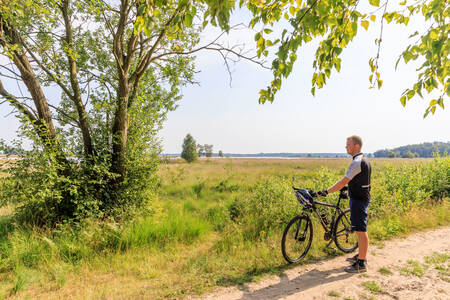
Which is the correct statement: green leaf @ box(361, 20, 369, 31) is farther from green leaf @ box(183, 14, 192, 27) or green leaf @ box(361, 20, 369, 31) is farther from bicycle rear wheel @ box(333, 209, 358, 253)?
bicycle rear wheel @ box(333, 209, 358, 253)

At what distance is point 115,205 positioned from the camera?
252 inches

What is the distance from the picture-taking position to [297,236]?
4.70 meters

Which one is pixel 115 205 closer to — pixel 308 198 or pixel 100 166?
pixel 100 166

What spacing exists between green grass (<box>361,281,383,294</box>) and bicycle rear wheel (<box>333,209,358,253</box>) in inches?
49.6

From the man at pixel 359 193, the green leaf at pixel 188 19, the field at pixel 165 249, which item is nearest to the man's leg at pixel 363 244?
the man at pixel 359 193

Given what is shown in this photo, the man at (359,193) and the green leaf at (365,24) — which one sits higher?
the green leaf at (365,24)

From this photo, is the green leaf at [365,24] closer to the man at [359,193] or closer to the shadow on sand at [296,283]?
the man at [359,193]

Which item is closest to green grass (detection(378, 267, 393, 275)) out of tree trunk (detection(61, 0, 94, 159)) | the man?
the man

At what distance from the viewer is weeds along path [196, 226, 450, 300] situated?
3453mm

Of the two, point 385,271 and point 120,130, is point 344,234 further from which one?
point 120,130

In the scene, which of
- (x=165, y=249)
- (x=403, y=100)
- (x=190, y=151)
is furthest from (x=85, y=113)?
(x=190, y=151)

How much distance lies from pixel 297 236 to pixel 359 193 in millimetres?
1601

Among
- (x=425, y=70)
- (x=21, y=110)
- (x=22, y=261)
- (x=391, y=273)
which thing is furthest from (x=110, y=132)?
(x=391, y=273)

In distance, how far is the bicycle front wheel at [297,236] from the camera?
14.9ft
